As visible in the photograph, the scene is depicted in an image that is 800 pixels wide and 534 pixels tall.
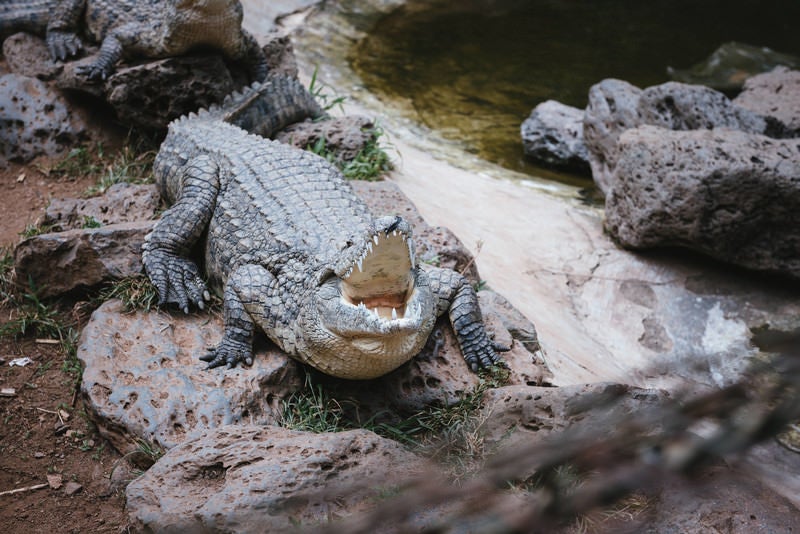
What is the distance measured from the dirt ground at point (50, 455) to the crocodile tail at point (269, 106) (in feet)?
6.05

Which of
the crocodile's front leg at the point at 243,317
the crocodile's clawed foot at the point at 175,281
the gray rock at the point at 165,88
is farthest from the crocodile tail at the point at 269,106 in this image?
the crocodile's front leg at the point at 243,317

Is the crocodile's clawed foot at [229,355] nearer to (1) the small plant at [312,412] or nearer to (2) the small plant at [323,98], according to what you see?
(1) the small plant at [312,412]

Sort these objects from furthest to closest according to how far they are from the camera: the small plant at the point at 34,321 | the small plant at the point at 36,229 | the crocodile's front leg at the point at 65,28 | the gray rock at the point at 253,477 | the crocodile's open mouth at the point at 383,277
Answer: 1. the crocodile's front leg at the point at 65,28
2. the small plant at the point at 36,229
3. the small plant at the point at 34,321
4. the crocodile's open mouth at the point at 383,277
5. the gray rock at the point at 253,477

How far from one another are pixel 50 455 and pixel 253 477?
4.46 ft

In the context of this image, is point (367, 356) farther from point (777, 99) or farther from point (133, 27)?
point (777, 99)

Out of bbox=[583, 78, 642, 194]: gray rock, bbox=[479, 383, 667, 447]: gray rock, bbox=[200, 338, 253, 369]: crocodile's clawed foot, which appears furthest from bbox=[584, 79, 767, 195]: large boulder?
bbox=[200, 338, 253, 369]: crocodile's clawed foot

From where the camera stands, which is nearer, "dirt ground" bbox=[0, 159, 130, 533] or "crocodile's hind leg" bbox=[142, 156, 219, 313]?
"dirt ground" bbox=[0, 159, 130, 533]

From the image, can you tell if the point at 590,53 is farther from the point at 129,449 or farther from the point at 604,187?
the point at 129,449

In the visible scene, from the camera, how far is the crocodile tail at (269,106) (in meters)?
5.20

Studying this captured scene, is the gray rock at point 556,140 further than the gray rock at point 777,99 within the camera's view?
Yes

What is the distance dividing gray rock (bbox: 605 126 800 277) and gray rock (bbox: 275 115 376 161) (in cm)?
214

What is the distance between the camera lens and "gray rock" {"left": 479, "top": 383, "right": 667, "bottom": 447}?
298 cm

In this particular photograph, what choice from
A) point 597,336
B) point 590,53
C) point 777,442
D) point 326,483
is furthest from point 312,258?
point 590,53

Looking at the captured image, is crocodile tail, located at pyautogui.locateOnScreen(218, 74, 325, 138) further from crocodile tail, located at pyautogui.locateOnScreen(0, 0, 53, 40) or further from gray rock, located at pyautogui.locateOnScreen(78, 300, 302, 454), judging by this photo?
crocodile tail, located at pyautogui.locateOnScreen(0, 0, 53, 40)
